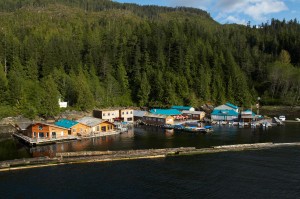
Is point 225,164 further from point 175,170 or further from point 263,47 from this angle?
point 263,47

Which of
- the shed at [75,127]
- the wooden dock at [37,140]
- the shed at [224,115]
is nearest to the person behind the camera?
the wooden dock at [37,140]

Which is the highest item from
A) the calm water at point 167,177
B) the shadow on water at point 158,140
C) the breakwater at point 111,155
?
the shadow on water at point 158,140

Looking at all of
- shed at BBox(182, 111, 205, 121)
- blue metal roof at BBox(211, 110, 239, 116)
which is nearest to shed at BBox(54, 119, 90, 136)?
shed at BBox(182, 111, 205, 121)

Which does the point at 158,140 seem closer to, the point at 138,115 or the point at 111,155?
the point at 111,155

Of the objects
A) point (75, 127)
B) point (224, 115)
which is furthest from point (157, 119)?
point (75, 127)

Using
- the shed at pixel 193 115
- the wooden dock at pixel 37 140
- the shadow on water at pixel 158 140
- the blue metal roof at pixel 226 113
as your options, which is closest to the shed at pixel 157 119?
the shadow on water at pixel 158 140

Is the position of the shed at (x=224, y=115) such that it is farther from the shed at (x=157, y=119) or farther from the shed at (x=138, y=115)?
the shed at (x=138, y=115)

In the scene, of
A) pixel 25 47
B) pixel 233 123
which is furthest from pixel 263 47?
pixel 25 47
